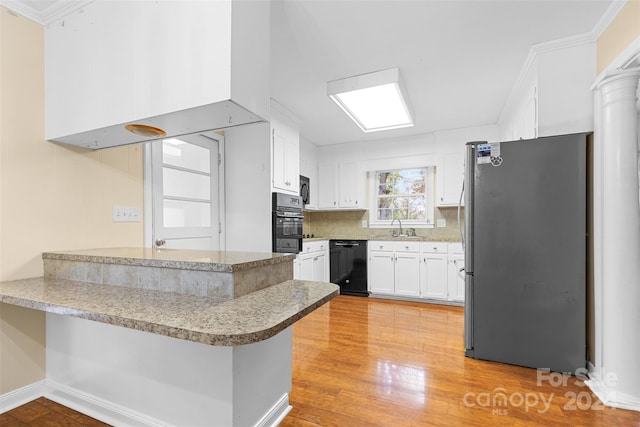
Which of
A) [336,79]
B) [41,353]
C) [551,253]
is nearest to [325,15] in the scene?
[336,79]

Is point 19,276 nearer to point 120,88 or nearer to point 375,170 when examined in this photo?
point 120,88

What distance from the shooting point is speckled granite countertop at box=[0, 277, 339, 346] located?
2.99ft

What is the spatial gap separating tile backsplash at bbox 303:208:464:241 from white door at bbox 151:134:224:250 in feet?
7.53

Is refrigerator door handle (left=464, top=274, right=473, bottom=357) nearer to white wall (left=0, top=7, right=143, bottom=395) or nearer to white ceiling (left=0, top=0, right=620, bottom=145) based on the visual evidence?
white ceiling (left=0, top=0, right=620, bottom=145)

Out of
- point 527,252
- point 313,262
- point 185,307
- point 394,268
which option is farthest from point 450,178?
point 185,307

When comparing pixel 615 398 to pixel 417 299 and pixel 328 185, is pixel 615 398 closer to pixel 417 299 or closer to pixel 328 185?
pixel 417 299

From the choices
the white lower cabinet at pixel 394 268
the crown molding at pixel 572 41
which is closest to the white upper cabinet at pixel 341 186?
the white lower cabinet at pixel 394 268

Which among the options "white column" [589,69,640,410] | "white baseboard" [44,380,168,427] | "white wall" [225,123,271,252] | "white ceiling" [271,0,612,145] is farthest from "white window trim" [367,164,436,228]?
"white baseboard" [44,380,168,427]

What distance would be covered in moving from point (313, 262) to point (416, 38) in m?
2.88

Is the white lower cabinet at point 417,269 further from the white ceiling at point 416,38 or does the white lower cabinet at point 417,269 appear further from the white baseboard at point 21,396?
the white baseboard at point 21,396

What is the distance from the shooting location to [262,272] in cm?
144

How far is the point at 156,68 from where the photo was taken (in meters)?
1.47

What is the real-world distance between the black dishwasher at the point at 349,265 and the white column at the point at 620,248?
2.78 meters

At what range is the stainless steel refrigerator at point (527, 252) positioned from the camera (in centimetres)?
210
